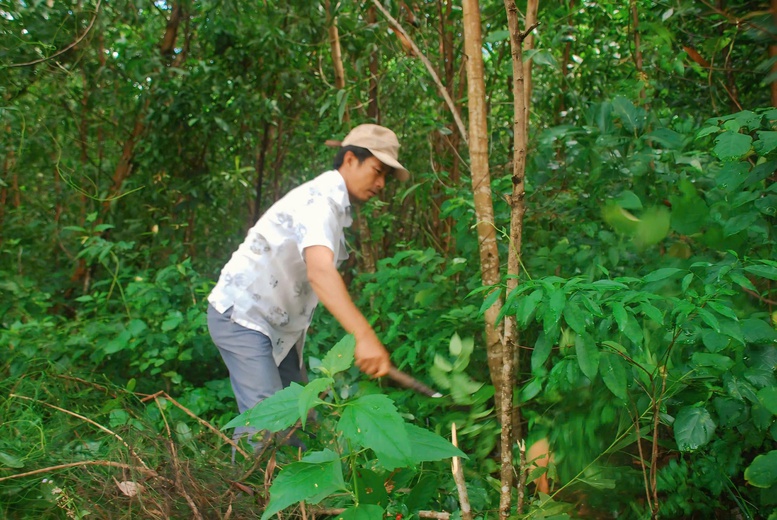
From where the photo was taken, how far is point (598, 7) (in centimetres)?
395

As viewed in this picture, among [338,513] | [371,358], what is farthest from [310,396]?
[371,358]

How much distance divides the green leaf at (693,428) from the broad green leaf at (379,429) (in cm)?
73

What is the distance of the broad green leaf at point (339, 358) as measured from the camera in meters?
1.45

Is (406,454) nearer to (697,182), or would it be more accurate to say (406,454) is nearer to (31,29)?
(697,182)

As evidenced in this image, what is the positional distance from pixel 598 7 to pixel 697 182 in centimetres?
176

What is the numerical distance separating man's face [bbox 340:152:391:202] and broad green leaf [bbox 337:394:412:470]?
1448mm

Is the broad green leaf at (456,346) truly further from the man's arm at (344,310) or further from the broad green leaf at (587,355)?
the broad green leaf at (587,355)

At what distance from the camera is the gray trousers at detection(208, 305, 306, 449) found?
256cm

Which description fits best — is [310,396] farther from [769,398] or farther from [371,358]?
[769,398]

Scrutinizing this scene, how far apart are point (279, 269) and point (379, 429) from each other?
4.67 ft

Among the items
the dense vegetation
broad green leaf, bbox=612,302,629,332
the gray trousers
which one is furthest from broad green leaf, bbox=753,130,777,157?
the gray trousers

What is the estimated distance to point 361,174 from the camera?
105 inches

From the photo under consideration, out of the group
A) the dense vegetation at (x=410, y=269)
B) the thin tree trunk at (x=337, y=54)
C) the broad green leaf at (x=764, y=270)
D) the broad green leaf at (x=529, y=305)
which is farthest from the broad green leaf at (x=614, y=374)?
the thin tree trunk at (x=337, y=54)

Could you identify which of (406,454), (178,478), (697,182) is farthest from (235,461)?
(697,182)
